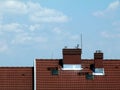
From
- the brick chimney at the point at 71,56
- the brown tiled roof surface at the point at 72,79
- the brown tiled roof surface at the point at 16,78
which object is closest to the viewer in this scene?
the brown tiled roof surface at the point at 72,79

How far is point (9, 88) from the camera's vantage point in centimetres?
7544

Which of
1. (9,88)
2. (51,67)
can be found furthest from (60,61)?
(9,88)

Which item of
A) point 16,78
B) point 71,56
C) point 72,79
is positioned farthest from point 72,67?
point 16,78

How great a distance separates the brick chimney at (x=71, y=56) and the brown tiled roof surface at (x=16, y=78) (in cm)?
412

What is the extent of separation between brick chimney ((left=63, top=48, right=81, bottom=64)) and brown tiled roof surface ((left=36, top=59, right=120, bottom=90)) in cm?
85

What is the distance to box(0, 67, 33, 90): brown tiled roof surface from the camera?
7556 cm

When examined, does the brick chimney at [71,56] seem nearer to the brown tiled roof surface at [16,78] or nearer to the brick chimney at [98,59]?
the brick chimney at [98,59]

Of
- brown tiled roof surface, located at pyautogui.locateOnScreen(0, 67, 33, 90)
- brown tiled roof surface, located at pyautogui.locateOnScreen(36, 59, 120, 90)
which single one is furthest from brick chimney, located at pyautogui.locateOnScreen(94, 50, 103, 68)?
brown tiled roof surface, located at pyautogui.locateOnScreen(0, 67, 33, 90)

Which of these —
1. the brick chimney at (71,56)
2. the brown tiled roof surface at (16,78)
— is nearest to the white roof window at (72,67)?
the brick chimney at (71,56)

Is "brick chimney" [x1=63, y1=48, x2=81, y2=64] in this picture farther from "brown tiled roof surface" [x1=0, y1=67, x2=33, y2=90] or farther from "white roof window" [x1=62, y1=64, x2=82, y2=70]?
"brown tiled roof surface" [x1=0, y1=67, x2=33, y2=90]

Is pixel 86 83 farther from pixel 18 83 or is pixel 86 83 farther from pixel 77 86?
pixel 18 83

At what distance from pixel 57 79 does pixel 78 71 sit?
2563mm

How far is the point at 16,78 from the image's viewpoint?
76125 mm

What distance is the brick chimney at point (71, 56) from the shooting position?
76.6 m
